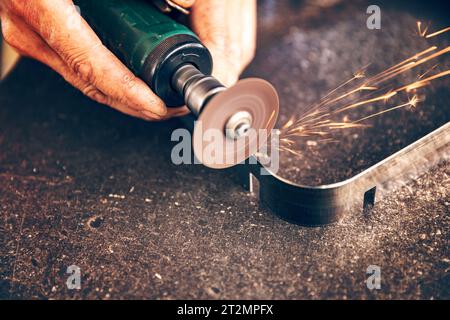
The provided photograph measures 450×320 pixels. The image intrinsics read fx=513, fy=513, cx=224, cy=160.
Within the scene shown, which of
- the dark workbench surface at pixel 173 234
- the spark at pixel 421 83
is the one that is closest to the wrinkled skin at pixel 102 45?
the dark workbench surface at pixel 173 234

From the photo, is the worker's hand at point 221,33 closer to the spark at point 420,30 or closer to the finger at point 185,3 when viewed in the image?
the finger at point 185,3

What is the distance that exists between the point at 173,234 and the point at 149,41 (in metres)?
0.51

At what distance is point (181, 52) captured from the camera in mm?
1330

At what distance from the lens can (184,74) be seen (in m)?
1.31

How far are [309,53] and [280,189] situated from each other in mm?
887

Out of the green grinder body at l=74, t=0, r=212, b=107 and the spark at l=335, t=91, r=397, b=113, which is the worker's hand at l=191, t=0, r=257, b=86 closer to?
the green grinder body at l=74, t=0, r=212, b=107

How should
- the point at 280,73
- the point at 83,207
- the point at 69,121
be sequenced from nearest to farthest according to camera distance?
the point at 83,207, the point at 69,121, the point at 280,73

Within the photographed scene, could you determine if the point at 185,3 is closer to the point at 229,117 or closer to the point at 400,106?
the point at 229,117

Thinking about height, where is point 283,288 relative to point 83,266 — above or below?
above

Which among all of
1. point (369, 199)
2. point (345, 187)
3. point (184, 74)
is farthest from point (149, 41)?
point (369, 199)

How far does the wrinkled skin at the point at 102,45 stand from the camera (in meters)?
1.42

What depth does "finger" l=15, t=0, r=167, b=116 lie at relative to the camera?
1.40 m
